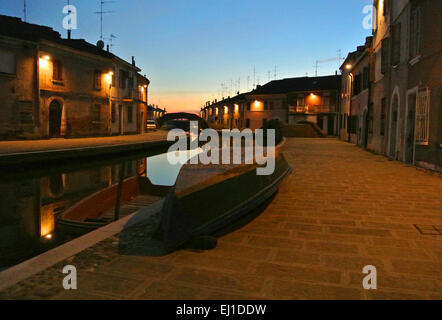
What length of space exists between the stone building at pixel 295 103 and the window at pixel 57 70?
3142 cm

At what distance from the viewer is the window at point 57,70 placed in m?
24.5

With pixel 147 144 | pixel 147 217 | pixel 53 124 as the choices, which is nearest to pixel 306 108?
pixel 147 144

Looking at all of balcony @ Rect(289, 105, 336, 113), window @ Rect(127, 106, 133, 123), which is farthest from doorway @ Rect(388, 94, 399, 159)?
balcony @ Rect(289, 105, 336, 113)

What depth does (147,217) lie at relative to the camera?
496 centimetres

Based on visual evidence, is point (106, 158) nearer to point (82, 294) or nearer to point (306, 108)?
point (82, 294)

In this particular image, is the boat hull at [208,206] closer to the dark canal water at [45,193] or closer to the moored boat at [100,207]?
the moored boat at [100,207]

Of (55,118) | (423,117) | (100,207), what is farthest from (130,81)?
(100,207)

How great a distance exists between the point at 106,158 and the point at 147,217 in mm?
14055

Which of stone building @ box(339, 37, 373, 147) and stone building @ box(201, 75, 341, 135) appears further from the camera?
stone building @ box(201, 75, 341, 135)

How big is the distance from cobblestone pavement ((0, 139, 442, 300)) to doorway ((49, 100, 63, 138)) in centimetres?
2300

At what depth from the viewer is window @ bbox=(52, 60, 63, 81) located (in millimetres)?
24484

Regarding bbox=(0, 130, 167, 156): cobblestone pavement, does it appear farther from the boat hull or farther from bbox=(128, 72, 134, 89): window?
bbox=(128, 72, 134, 89): window

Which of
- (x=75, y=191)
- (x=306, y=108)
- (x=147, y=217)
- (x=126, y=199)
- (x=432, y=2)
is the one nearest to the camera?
(x=147, y=217)
